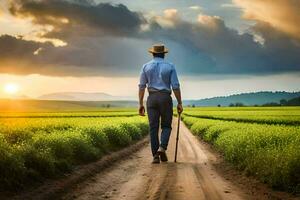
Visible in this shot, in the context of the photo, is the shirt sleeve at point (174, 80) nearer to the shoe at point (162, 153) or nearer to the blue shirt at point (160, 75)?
the blue shirt at point (160, 75)

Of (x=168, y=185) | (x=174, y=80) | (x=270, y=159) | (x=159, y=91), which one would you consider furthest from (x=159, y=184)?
(x=174, y=80)

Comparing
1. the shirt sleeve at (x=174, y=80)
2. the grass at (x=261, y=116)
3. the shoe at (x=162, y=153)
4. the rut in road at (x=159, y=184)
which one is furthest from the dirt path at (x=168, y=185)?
the grass at (x=261, y=116)

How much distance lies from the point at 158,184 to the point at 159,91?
516cm

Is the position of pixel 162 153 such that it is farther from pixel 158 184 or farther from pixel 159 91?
pixel 158 184

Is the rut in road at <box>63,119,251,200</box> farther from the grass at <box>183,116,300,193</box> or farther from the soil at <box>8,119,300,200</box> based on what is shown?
the grass at <box>183,116,300,193</box>

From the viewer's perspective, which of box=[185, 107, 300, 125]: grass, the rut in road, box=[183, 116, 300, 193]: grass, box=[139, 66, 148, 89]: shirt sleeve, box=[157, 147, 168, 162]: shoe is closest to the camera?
the rut in road

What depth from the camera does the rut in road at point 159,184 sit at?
9719 millimetres

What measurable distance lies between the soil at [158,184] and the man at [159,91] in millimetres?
933

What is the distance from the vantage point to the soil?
9.77 m

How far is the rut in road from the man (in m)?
1.02

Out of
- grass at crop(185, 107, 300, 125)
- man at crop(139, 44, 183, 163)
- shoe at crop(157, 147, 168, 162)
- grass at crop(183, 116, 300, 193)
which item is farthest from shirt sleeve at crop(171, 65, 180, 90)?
grass at crop(185, 107, 300, 125)

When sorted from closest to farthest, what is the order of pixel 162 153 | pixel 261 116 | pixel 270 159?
pixel 270 159 < pixel 162 153 < pixel 261 116

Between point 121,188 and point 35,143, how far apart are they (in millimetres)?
4062

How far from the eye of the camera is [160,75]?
15.3m
